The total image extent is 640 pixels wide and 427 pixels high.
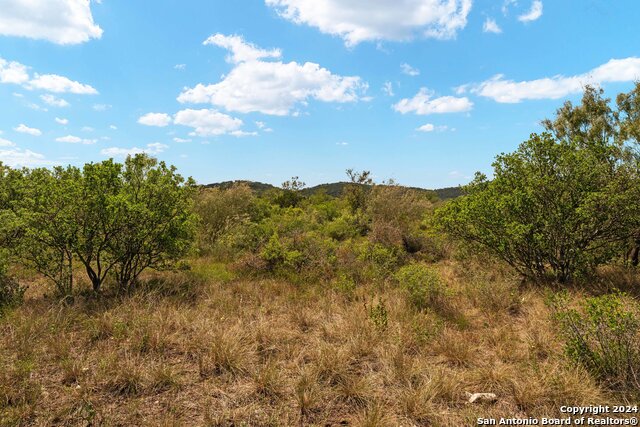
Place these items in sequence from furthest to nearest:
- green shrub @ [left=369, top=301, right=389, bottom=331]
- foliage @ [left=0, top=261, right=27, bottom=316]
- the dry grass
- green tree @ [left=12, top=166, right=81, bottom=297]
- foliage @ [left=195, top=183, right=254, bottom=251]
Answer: foliage @ [left=195, top=183, right=254, bottom=251], green tree @ [left=12, top=166, right=81, bottom=297], foliage @ [left=0, top=261, right=27, bottom=316], green shrub @ [left=369, top=301, right=389, bottom=331], the dry grass

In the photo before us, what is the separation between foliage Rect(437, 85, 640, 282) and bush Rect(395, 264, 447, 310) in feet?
6.12

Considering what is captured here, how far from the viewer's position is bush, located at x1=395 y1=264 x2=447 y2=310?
6.56m

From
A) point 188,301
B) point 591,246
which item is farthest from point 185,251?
point 591,246

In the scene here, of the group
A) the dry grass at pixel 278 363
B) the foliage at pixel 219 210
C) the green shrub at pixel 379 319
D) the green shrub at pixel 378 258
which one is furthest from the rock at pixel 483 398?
the foliage at pixel 219 210

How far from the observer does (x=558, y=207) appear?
22.8 ft

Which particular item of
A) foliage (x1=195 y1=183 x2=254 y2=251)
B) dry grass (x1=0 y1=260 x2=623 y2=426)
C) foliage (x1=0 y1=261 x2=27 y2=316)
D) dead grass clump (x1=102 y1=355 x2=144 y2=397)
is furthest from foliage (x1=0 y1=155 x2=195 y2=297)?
foliage (x1=195 y1=183 x2=254 y2=251)

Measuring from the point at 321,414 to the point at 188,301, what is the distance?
412 centimetres

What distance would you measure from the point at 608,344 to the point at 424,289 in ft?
9.79

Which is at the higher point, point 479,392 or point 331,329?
point 331,329

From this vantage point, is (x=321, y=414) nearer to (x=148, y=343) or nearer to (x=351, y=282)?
(x=148, y=343)

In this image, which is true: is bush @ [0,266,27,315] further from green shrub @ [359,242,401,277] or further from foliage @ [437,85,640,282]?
foliage @ [437,85,640,282]

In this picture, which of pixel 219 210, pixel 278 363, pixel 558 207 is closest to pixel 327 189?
pixel 219 210

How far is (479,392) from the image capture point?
3.79 metres

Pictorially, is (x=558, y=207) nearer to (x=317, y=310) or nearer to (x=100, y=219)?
(x=317, y=310)
